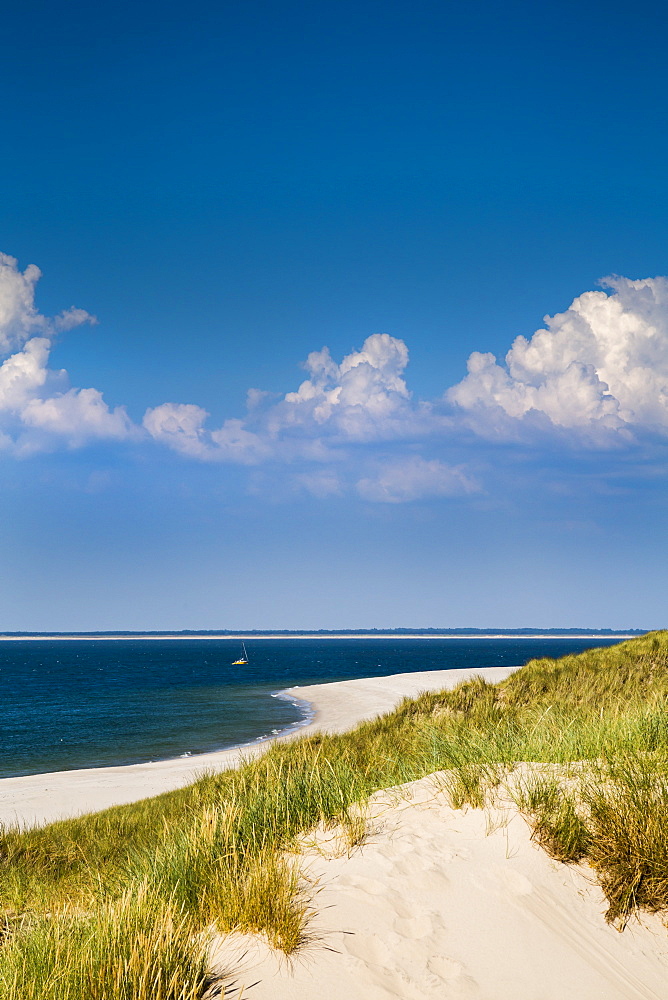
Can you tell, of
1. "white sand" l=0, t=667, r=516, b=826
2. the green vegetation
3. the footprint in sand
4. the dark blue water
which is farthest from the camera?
the dark blue water

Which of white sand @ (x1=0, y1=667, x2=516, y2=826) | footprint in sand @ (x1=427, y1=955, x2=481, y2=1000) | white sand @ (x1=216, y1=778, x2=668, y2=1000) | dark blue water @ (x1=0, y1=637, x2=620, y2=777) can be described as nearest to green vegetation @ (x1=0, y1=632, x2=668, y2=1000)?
white sand @ (x1=216, y1=778, x2=668, y2=1000)

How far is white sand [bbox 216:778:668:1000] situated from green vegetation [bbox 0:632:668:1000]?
16cm

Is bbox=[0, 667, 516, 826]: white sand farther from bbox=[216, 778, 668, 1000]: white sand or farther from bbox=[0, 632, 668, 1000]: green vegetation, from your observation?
bbox=[216, 778, 668, 1000]: white sand

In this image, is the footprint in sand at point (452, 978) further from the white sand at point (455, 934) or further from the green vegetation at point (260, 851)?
the green vegetation at point (260, 851)

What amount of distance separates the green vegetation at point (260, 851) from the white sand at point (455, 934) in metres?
0.16

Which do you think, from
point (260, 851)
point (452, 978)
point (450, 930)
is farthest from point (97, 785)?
point (452, 978)

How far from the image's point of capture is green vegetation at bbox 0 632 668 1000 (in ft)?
11.0

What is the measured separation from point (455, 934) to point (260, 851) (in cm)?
149

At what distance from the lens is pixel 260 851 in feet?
15.5

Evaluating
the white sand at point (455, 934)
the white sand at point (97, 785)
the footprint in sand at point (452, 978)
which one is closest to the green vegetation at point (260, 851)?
the white sand at point (455, 934)

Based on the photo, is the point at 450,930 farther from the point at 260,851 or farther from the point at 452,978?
the point at 260,851

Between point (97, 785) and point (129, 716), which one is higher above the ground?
point (97, 785)

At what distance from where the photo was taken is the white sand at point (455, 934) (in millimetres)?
3570

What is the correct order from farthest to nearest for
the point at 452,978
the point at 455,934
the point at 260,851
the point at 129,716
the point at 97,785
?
the point at 129,716, the point at 97,785, the point at 260,851, the point at 455,934, the point at 452,978
